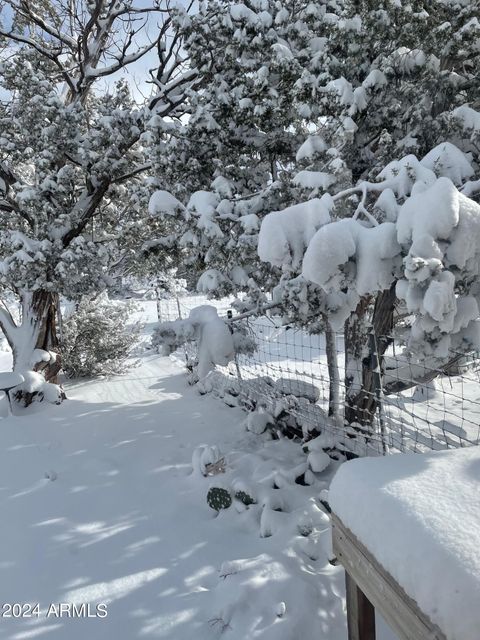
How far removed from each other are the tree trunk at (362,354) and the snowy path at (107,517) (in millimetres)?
1591

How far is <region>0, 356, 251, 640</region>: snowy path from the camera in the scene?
242cm

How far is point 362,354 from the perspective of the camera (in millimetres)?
4402

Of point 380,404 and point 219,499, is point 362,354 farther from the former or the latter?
point 219,499

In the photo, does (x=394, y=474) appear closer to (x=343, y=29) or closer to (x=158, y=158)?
(x=343, y=29)

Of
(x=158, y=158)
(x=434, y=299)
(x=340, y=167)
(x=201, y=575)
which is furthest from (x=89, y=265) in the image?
(x=434, y=299)

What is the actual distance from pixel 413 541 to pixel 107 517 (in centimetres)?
284

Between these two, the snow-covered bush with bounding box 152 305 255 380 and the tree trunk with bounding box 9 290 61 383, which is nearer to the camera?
the snow-covered bush with bounding box 152 305 255 380

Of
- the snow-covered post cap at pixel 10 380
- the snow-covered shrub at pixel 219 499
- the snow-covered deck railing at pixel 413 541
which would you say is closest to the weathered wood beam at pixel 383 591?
the snow-covered deck railing at pixel 413 541

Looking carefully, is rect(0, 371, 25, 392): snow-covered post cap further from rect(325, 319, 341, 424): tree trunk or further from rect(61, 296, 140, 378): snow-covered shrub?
rect(325, 319, 341, 424): tree trunk

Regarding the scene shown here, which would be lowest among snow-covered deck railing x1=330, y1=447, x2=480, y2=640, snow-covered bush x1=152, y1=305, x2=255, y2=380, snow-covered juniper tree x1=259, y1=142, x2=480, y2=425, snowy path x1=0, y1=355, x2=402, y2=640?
snowy path x1=0, y1=355, x2=402, y2=640

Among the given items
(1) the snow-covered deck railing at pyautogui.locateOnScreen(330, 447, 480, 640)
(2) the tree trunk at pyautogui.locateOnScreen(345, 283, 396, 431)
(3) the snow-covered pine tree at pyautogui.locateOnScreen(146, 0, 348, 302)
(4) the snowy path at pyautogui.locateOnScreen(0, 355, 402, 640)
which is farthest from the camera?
(2) the tree trunk at pyautogui.locateOnScreen(345, 283, 396, 431)

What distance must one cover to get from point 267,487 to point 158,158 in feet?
12.7

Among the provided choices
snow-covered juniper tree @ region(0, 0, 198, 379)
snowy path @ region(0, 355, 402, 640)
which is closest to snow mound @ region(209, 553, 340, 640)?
snowy path @ region(0, 355, 402, 640)

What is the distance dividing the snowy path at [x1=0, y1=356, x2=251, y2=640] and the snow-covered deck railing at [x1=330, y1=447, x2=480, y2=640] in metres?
1.26
